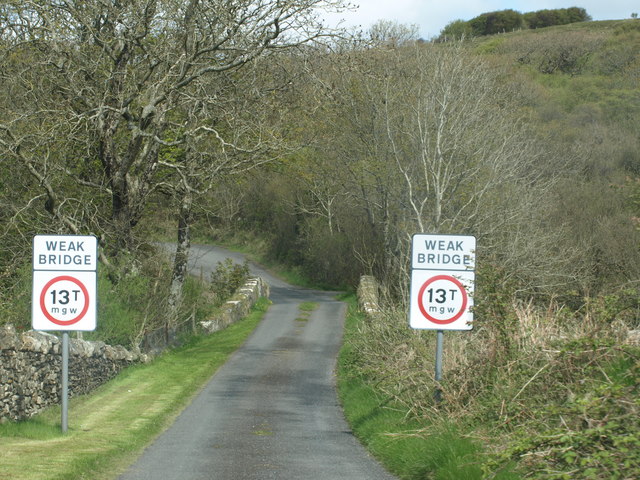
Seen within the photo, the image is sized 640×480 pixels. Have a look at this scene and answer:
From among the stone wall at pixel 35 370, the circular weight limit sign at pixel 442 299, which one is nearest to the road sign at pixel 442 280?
the circular weight limit sign at pixel 442 299

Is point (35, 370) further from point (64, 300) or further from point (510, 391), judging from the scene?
point (510, 391)

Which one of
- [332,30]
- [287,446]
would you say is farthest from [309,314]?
[287,446]

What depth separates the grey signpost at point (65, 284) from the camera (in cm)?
1228

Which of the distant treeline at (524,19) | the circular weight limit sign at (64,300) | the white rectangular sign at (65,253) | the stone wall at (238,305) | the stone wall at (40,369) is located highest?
the distant treeline at (524,19)

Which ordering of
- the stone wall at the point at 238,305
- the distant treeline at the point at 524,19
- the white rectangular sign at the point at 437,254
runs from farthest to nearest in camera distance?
the distant treeline at the point at 524,19 < the stone wall at the point at 238,305 < the white rectangular sign at the point at 437,254

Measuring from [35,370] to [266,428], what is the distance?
3778mm

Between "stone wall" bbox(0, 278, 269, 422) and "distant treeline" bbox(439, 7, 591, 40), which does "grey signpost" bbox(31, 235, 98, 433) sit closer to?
"stone wall" bbox(0, 278, 269, 422)

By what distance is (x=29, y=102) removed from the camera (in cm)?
2495

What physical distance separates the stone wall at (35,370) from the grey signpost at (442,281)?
231 inches

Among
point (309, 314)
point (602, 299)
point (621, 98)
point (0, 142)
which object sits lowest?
point (309, 314)

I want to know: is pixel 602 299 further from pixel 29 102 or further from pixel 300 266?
pixel 300 266

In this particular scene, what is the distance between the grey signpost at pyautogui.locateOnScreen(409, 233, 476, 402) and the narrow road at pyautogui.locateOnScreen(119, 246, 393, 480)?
1961 millimetres

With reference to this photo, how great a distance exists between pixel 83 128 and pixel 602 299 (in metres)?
18.8

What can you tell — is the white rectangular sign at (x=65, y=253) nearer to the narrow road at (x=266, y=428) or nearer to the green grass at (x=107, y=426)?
the green grass at (x=107, y=426)
